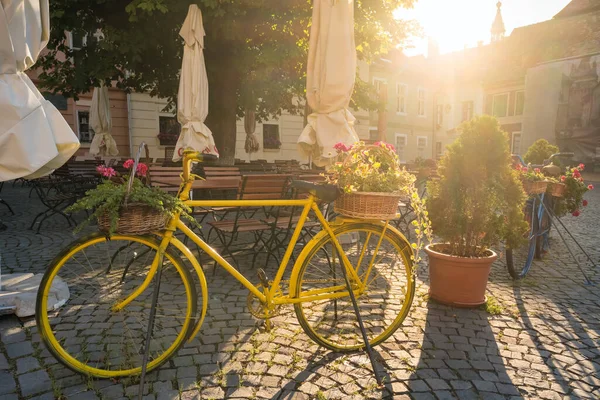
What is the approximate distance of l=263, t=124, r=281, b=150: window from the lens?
23859 mm

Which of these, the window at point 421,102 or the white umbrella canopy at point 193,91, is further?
the window at point 421,102

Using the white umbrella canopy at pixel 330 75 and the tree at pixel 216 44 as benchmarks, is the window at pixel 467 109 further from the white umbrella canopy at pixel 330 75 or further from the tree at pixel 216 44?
the white umbrella canopy at pixel 330 75

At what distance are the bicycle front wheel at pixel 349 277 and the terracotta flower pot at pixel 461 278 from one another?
0.45m

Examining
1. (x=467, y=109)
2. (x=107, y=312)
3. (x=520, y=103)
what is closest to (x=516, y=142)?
(x=520, y=103)

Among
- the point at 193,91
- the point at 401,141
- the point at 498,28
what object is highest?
the point at 498,28

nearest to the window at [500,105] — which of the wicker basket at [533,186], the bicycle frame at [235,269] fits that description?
the wicker basket at [533,186]

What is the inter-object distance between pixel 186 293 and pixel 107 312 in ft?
3.65

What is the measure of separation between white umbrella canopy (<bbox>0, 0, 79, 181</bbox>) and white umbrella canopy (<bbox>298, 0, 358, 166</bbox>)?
3.32m

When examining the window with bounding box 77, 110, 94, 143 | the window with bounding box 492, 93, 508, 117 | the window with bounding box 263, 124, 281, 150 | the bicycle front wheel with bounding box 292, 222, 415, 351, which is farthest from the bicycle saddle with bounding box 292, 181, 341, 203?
the window with bounding box 492, 93, 508, 117

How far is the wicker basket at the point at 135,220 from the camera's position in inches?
87.8

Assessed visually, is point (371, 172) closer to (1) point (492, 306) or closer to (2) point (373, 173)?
(2) point (373, 173)

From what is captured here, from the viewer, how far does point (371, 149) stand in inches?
115

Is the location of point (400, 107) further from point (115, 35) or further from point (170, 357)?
point (170, 357)

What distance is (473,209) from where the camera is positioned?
3637mm
